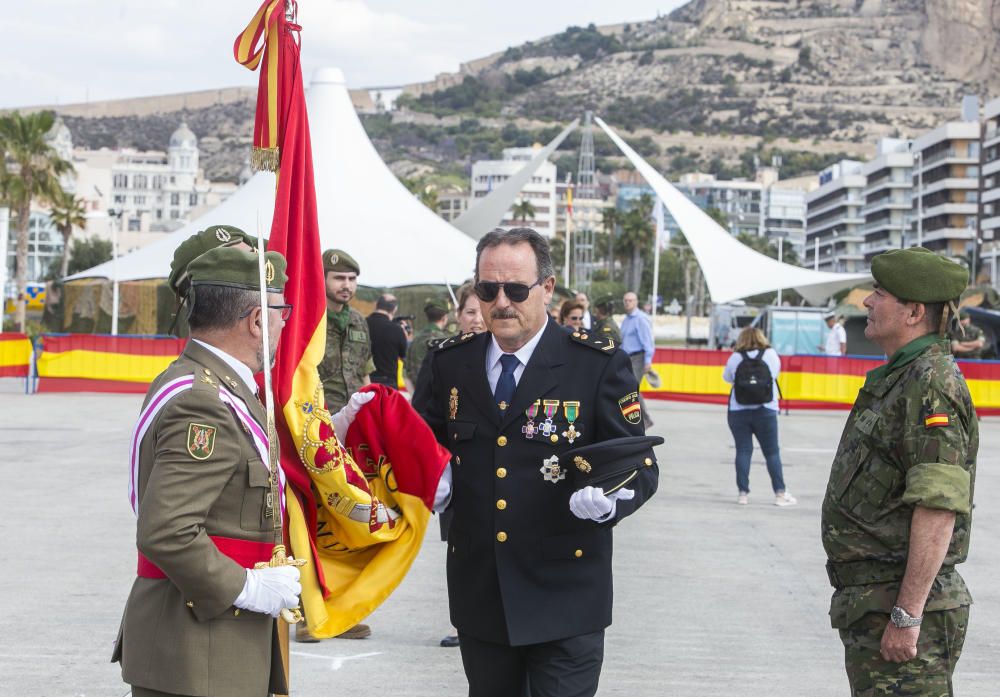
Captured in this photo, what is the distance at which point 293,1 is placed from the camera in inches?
168

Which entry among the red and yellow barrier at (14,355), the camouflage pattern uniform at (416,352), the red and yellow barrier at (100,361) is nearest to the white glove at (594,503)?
the camouflage pattern uniform at (416,352)

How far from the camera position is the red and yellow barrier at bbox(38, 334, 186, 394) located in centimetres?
2305

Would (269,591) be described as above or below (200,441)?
below

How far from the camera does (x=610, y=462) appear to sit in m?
3.63

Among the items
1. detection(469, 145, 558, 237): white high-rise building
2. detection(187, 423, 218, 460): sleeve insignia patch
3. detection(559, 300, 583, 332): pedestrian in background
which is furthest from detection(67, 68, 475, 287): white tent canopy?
detection(469, 145, 558, 237): white high-rise building

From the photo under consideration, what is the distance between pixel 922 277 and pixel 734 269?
27.9 metres

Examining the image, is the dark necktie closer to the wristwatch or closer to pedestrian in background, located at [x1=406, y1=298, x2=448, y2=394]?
the wristwatch

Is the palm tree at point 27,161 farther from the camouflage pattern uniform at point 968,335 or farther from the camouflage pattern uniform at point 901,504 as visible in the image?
the camouflage pattern uniform at point 901,504

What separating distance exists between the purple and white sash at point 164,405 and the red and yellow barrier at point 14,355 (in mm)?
21981

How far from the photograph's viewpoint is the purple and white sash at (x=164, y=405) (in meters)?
3.12

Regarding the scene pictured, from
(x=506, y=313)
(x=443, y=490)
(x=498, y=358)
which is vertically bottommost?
(x=443, y=490)

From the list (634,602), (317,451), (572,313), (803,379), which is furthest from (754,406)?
(803,379)

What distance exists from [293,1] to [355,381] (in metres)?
4.03

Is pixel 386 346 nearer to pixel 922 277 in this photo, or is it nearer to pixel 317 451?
pixel 317 451
